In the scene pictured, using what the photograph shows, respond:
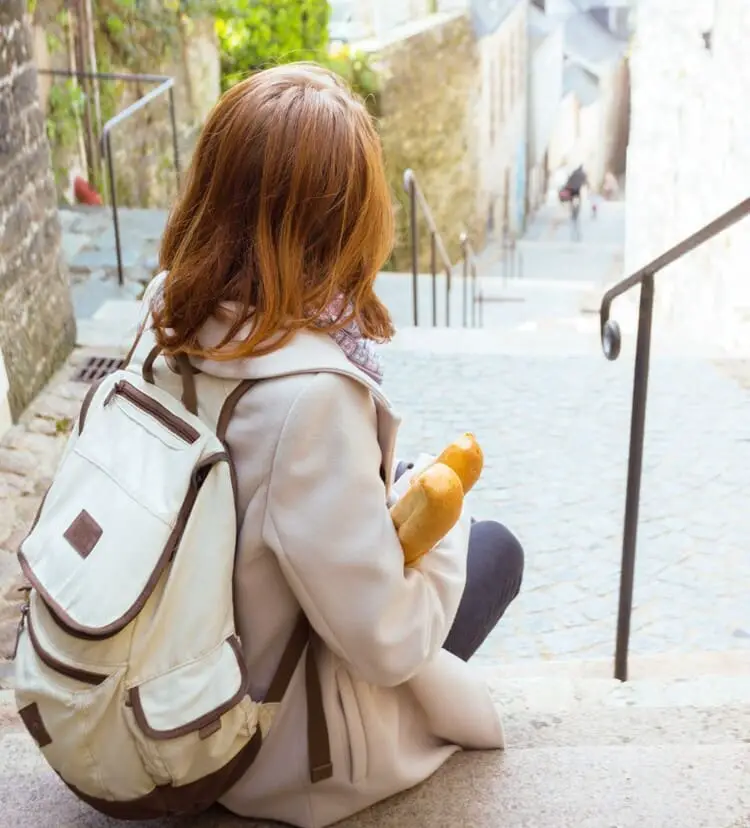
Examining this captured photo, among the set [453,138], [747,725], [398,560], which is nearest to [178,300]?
[398,560]

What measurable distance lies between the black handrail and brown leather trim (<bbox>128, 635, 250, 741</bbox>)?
1.01 meters

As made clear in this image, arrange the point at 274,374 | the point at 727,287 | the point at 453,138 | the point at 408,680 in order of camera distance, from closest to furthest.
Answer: the point at 274,374 → the point at 408,680 → the point at 727,287 → the point at 453,138

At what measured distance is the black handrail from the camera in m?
1.84

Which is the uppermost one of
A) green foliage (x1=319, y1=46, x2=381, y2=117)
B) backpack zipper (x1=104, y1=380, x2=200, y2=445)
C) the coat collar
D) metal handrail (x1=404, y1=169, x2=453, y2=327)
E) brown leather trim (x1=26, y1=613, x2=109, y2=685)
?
the coat collar

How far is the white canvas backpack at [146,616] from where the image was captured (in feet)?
3.51

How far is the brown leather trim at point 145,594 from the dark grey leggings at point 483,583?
50 centimetres

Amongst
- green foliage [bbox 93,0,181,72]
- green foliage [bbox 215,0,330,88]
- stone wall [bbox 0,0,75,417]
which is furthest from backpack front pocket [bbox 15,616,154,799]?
green foliage [bbox 215,0,330,88]

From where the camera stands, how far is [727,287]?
6344 mm

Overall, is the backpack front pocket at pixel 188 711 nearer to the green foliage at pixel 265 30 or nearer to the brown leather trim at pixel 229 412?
the brown leather trim at pixel 229 412

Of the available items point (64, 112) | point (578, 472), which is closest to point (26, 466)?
point (578, 472)

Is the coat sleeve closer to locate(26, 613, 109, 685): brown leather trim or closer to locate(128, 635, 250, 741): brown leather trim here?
locate(128, 635, 250, 741): brown leather trim

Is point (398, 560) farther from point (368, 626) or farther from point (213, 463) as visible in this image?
point (213, 463)

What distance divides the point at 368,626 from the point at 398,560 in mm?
73

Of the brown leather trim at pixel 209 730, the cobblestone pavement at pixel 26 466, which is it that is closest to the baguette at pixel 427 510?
the brown leather trim at pixel 209 730
